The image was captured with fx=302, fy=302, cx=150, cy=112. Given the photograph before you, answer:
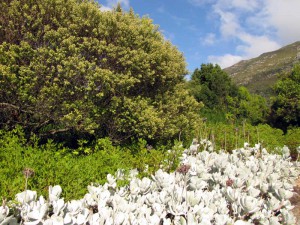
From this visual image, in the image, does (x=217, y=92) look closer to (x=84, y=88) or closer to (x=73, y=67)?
(x=84, y=88)

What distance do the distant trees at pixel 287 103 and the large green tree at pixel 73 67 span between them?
17775mm

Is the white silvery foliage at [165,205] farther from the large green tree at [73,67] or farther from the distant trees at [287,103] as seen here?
the distant trees at [287,103]

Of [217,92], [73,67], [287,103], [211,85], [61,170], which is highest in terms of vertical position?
[211,85]

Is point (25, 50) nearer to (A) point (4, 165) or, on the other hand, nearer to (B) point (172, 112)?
(A) point (4, 165)

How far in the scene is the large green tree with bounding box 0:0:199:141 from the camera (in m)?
6.22

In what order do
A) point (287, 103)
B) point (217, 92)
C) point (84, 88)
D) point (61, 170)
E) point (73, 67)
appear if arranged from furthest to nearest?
1. point (217, 92)
2. point (287, 103)
3. point (84, 88)
4. point (73, 67)
5. point (61, 170)

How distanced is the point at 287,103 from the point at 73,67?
2008 centimetres

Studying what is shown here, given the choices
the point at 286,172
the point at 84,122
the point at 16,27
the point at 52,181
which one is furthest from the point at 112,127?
the point at 286,172

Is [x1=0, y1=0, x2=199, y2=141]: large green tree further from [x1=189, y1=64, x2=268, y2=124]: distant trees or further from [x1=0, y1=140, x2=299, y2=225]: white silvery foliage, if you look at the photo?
[x1=189, y1=64, x2=268, y2=124]: distant trees

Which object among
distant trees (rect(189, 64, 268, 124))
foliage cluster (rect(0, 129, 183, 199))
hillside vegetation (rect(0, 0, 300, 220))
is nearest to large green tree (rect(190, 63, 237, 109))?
distant trees (rect(189, 64, 268, 124))

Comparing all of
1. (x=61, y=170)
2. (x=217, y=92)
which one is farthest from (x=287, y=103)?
(x=61, y=170)

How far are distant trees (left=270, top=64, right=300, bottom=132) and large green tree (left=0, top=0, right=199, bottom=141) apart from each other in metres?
17.8

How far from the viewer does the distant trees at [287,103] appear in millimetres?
22469

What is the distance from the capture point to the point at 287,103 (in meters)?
22.5
